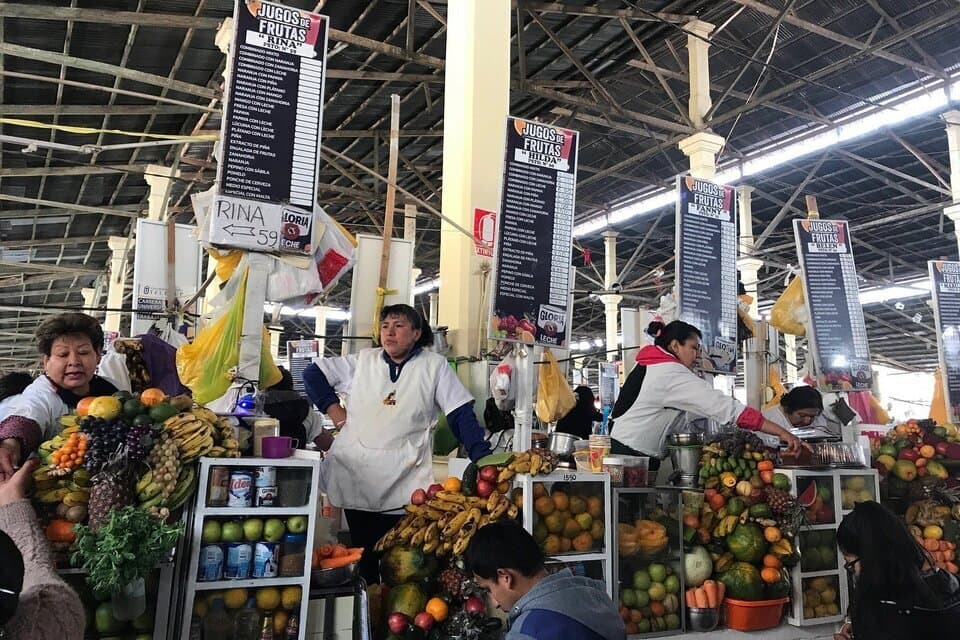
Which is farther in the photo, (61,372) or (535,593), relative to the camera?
(61,372)

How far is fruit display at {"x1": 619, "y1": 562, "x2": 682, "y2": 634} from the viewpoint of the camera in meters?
3.28

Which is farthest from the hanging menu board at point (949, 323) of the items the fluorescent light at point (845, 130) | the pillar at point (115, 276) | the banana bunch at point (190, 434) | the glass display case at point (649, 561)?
the pillar at point (115, 276)

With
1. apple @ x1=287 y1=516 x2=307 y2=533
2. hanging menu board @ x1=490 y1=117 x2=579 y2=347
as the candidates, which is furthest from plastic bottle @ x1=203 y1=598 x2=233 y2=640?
hanging menu board @ x1=490 y1=117 x2=579 y2=347

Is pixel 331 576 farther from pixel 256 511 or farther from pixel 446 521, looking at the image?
pixel 446 521

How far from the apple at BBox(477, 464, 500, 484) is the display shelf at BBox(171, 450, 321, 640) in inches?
29.5

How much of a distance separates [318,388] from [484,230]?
1.99 m

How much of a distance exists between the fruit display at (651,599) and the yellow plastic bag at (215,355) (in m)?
2.03

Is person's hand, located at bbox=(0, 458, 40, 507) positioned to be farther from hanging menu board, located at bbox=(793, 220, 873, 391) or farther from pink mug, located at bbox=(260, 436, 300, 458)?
hanging menu board, located at bbox=(793, 220, 873, 391)

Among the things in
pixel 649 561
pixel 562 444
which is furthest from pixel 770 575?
pixel 562 444

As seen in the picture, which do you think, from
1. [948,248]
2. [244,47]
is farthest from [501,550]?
[948,248]

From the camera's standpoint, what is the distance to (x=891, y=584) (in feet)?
8.04

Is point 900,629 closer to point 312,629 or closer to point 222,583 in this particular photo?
point 312,629

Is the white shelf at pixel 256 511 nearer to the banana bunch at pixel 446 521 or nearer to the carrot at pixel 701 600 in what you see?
the banana bunch at pixel 446 521

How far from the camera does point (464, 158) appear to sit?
5113 millimetres
